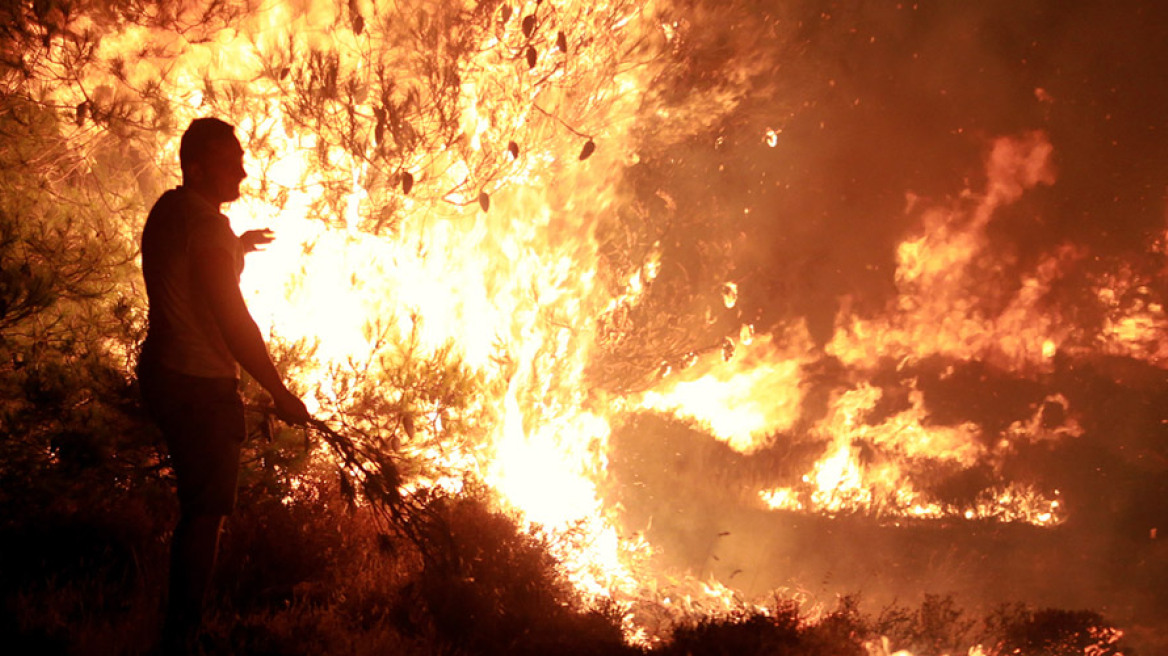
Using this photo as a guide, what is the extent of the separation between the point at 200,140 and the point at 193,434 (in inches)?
45.3

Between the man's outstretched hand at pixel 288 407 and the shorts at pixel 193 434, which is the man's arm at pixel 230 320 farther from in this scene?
the shorts at pixel 193 434

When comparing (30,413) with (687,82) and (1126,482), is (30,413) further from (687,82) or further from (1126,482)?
(1126,482)

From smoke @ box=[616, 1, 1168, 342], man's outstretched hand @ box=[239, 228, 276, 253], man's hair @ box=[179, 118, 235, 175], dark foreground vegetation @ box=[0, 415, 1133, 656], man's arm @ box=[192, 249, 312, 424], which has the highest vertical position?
smoke @ box=[616, 1, 1168, 342]

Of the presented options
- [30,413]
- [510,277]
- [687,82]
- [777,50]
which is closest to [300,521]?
[30,413]

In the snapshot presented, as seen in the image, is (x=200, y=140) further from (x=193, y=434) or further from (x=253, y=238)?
(x=193, y=434)

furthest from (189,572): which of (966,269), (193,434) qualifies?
(966,269)

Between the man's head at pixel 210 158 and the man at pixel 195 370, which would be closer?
the man at pixel 195 370

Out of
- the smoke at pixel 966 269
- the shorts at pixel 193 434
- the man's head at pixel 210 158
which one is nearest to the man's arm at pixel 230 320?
the shorts at pixel 193 434

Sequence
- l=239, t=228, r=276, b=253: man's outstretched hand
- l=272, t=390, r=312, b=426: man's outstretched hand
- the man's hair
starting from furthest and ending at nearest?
l=239, t=228, r=276, b=253: man's outstretched hand < the man's hair < l=272, t=390, r=312, b=426: man's outstretched hand

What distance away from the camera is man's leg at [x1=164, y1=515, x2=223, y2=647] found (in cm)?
258

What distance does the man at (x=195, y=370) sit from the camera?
2.59 meters

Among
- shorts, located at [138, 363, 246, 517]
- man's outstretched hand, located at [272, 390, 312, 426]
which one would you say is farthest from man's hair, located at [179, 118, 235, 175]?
man's outstretched hand, located at [272, 390, 312, 426]

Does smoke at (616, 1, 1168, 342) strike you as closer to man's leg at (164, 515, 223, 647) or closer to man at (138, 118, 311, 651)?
man at (138, 118, 311, 651)

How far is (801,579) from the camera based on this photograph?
612 inches
